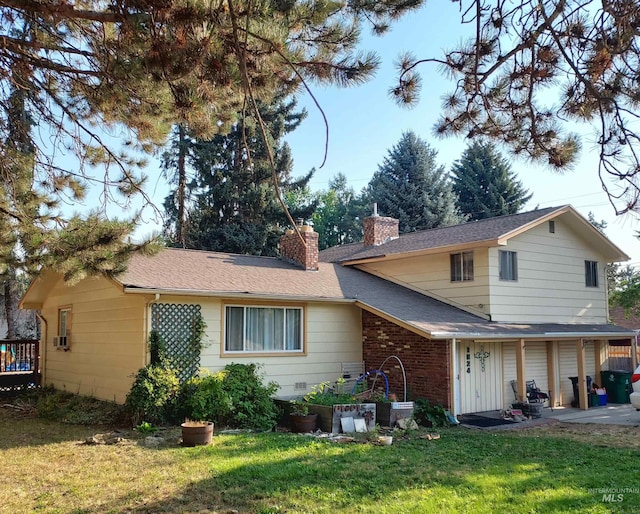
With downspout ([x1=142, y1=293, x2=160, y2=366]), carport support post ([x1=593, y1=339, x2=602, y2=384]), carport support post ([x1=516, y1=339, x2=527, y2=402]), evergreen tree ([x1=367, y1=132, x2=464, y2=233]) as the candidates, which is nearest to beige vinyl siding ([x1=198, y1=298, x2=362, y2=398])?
downspout ([x1=142, y1=293, x2=160, y2=366])

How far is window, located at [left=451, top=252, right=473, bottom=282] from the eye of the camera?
14547 mm

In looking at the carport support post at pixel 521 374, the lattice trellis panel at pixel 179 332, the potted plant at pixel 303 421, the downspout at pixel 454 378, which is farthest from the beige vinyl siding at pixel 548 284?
the lattice trellis panel at pixel 179 332

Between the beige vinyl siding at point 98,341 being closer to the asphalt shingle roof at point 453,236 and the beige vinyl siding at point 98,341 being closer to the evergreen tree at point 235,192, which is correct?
the asphalt shingle roof at point 453,236

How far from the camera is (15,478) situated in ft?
23.3

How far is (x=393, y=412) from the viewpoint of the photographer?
10836 mm

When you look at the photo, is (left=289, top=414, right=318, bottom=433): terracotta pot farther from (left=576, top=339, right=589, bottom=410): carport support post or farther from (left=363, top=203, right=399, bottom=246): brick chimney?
(left=363, top=203, right=399, bottom=246): brick chimney

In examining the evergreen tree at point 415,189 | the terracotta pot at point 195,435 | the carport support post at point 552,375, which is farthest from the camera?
the evergreen tree at point 415,189

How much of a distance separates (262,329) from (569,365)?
29.8ft

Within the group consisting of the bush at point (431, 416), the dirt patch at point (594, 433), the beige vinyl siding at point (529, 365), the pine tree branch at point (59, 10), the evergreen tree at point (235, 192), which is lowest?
the dirt patch at point (594, 433)

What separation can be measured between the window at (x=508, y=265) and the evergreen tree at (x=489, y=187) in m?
20.9

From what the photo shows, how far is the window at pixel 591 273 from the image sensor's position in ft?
56.3

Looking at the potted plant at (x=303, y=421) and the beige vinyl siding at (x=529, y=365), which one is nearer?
the potted plant at (x=303, y=421)

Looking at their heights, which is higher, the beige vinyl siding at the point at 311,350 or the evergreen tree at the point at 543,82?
the evergreen tree at the point at 543,82

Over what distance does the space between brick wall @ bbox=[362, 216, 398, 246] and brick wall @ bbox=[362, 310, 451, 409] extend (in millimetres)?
5172
